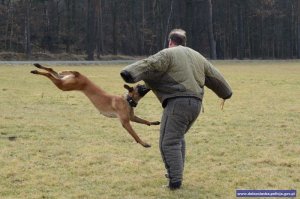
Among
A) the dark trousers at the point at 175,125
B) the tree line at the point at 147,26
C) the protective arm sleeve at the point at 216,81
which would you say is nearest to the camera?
the dark trousers at the point at 175,125

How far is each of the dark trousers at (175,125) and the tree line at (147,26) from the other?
47430mm

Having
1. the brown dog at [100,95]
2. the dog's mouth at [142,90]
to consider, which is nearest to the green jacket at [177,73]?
the dog's mouth at [142,90]

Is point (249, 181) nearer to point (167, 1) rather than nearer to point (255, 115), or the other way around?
point (255, 115)

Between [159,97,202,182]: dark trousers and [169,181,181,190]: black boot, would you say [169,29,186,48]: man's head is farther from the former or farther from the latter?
[169,181,181,190]: black boot

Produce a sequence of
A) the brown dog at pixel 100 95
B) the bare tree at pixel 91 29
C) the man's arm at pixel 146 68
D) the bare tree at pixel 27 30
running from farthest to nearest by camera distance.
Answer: the bare tree at pixel 27 30 < the bare tree at pixel 91 29 < the man's arm at pixel 146 68 < the brown dog at pixel 100 95

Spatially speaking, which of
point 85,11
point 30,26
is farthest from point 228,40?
point 30,26

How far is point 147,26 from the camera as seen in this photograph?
73250 mm

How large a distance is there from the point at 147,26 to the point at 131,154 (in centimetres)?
6498

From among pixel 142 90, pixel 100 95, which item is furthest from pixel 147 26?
pixel 100 95

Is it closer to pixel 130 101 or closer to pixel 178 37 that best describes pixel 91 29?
pixel 178 37

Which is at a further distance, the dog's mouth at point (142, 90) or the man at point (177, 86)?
the man at point (177, 86)

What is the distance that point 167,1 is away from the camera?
235 feet

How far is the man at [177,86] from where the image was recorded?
619 cm

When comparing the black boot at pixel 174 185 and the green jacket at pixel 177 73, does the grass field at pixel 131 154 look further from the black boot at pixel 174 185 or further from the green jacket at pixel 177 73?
the green jacket at pixel 177 73
